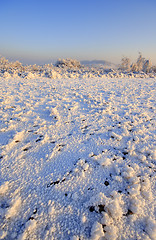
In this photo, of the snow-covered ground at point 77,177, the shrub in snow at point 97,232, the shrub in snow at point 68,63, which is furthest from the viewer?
the shrub in snow at point 68,63

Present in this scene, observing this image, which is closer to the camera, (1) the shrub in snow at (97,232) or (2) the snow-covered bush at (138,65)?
(1) the shrub in snow at (97,232)

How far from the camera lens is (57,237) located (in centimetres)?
138

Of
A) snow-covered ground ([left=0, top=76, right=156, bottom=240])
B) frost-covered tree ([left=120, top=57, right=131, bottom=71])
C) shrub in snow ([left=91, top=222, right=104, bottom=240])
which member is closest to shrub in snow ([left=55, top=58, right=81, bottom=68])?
frost-covered tree ([left=120, top=57, right=131, bottom=71])

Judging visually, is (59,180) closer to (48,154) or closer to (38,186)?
(38,186)

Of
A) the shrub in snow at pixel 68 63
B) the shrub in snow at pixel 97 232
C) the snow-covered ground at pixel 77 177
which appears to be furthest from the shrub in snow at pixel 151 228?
the shrub in snow at pixel 68 63

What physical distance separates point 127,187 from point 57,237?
1127 millimetres

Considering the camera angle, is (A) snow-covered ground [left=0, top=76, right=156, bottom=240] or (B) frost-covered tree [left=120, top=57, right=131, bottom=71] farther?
(B) frost-covered tree [left=120, top=57, right=131, bottom=71]

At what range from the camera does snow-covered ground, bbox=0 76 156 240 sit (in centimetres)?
146

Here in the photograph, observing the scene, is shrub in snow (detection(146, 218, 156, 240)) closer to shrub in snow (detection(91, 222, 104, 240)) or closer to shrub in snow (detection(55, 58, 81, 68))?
shrub in snow (detection(91, 222, 104, 240))


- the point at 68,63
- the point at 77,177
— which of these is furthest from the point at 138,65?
the point at 77,177

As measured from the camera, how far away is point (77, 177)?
2066 mm

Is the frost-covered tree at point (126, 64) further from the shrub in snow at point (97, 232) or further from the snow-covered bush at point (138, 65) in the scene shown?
the shrub in snow at point (97, 232)

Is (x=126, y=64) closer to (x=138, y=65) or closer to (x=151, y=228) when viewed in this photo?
(x=138, y=65)

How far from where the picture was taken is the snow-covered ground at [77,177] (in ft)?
4.80
